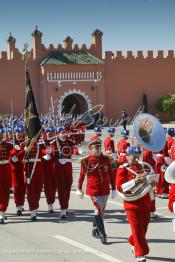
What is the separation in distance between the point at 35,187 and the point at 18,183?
1.93 feet

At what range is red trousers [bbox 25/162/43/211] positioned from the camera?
40.1 feet

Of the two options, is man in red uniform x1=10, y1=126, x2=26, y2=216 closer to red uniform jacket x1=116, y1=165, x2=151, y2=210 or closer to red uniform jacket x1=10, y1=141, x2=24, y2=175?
red uniform jacket x1=10, y1=141, x2=24, y2=175

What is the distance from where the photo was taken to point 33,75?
46406 millimetres

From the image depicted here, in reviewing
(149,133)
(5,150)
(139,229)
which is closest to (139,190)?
(139,229)

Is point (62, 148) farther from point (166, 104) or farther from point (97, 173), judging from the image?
point (166, 104)

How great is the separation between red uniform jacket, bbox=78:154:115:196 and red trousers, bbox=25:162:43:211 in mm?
1966

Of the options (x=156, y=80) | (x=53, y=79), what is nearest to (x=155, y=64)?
(x=156, y=80)

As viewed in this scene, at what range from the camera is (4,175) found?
486 inches

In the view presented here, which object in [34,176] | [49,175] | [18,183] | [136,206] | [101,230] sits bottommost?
[101,230]

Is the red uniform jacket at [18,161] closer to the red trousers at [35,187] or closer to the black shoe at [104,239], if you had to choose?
the red trousers at [35,187]

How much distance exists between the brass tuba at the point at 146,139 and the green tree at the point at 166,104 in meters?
39.8

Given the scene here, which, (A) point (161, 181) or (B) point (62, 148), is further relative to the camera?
(A) point (161, 181)

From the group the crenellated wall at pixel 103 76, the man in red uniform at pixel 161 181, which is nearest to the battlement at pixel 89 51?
the crenellated wall at pixel 103 76

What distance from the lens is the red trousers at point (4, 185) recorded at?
12.2m
